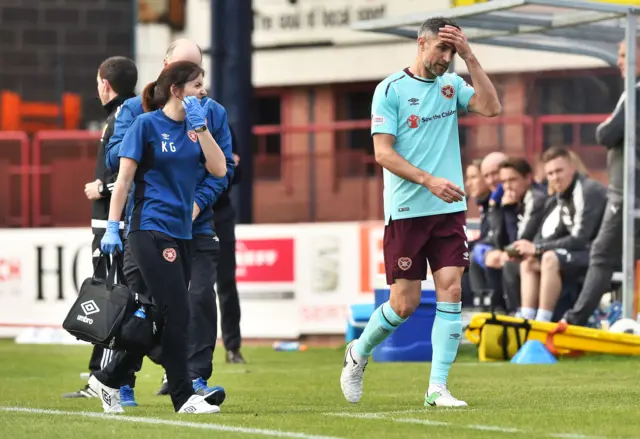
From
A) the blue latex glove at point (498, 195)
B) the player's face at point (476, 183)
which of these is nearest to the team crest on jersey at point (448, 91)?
the blue latex glove at point (498, 195)

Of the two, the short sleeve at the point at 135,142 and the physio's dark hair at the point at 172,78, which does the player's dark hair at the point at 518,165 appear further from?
the short sleeve at the point at 135,142

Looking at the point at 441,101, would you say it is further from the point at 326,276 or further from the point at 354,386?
the point at 326,276

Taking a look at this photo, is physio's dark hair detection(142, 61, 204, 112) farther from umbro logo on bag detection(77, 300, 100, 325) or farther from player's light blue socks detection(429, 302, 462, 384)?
player's light blue socks detection(429, 302, 462, 384)

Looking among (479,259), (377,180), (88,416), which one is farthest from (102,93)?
(377,180)

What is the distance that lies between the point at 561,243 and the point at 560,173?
0.56 m

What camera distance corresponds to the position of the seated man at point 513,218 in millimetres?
15000

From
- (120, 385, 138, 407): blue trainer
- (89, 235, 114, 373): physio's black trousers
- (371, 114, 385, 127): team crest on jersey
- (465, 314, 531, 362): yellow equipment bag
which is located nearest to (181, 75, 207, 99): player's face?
(371, 114, 385, 127): team crest on jersey

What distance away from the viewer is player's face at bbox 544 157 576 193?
14.4m

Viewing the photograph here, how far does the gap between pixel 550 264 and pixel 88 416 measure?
6215mm

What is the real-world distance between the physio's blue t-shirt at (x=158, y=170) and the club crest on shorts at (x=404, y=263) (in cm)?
121

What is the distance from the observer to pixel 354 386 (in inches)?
376

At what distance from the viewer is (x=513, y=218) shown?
15.4 m

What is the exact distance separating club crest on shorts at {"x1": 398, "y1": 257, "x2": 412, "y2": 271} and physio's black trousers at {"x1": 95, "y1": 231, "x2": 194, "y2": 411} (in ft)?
3.82

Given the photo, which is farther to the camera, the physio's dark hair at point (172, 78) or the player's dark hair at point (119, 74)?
the player's dark hair at point (119, 74)
